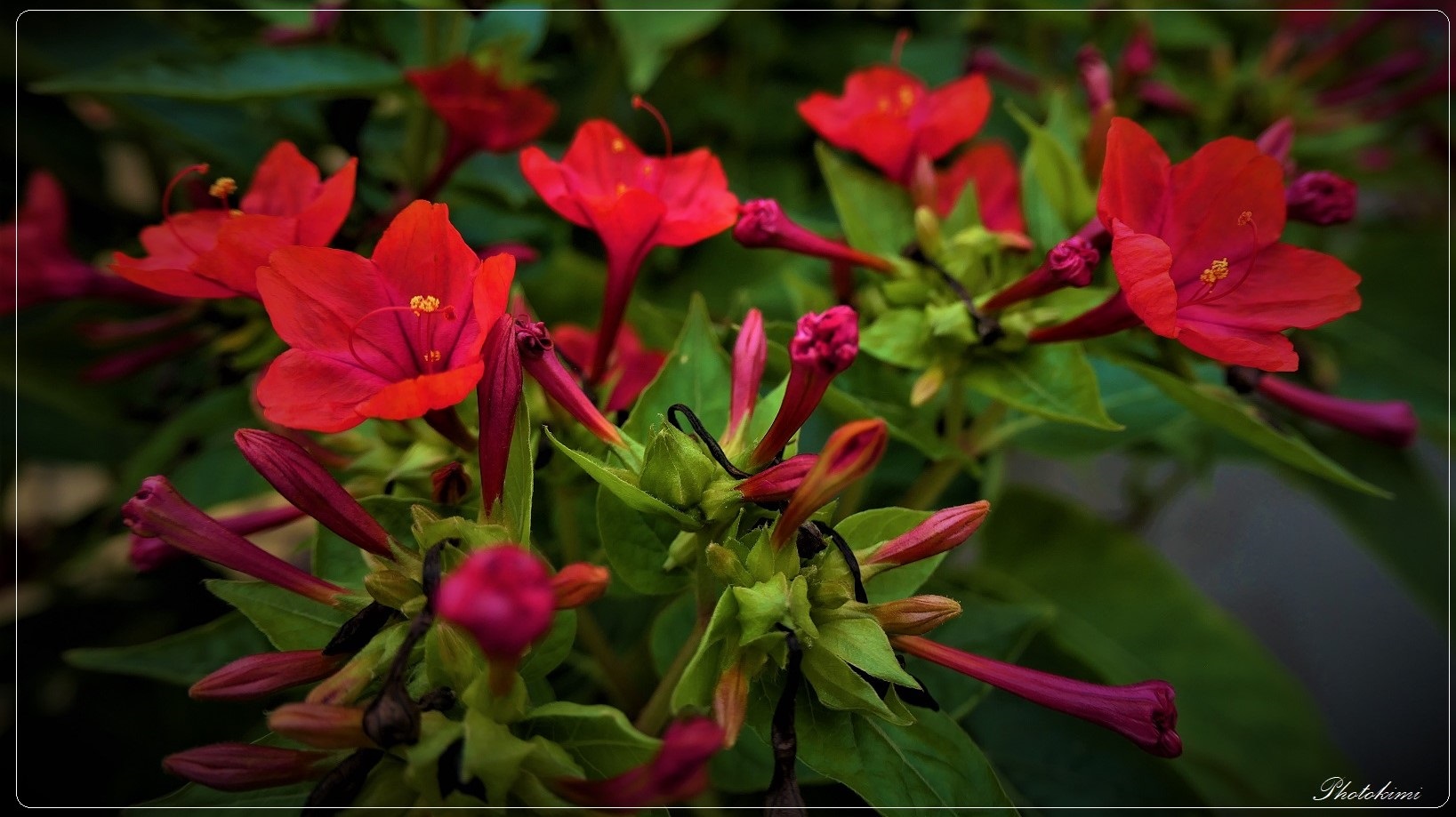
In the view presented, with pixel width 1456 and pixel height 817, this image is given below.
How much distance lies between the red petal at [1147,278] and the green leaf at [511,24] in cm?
63

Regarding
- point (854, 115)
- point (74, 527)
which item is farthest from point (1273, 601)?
point (74, 527)

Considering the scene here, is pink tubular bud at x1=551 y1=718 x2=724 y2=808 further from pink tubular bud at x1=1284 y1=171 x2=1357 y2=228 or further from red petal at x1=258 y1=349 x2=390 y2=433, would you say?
pink tubular bud at x1=1284 y1=171 x2=1357 y2=228

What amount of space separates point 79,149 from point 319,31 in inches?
20.7

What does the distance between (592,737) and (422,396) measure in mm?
195

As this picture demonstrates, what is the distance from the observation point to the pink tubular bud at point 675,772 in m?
0.39

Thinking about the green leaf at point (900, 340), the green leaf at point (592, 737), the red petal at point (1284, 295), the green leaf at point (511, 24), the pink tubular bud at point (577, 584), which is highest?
the green leaf at point (511, 24)

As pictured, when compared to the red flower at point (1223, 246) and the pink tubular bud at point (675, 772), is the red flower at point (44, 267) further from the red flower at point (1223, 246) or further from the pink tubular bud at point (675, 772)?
the red flower at point (1223, 246)

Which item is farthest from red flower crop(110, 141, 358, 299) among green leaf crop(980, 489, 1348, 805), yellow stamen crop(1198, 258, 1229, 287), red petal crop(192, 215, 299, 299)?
green leaf crop(980, 489, 1348, 805)

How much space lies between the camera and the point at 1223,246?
1.93 ft

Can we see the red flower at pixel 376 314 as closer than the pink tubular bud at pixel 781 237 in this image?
Yes

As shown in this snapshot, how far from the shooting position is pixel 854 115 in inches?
30.0

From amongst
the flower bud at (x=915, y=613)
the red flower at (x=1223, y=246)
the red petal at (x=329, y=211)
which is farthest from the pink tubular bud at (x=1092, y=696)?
the red petal at (x=329, y=211)

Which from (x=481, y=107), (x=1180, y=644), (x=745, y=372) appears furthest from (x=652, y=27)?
(x=1180, y=644)

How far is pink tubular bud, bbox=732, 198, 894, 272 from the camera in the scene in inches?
25.1
